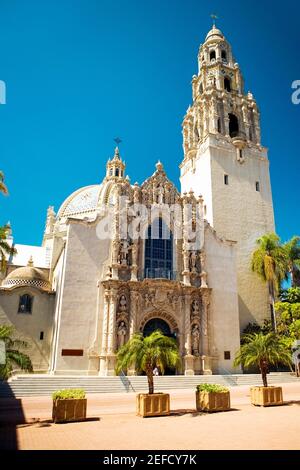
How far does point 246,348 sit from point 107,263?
1537 centimetres

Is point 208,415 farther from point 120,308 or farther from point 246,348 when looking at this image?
point 120,308

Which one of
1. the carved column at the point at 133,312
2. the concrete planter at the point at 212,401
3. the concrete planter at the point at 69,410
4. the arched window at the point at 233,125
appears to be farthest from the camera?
the arched window at the point at 233,125

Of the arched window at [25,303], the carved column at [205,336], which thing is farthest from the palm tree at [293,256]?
the arched window at [25,303]

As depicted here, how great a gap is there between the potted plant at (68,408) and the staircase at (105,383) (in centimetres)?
876

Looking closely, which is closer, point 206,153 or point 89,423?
point 89,423

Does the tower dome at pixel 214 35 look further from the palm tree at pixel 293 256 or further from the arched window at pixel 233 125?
the palm tree at pixel 293 256

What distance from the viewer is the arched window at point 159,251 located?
3124 centimetres

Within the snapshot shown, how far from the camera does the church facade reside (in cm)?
2789

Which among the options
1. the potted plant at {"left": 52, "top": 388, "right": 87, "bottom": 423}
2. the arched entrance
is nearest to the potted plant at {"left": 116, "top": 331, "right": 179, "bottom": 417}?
the potted plant at {"left": 52, "top": 388, "right": 87, "bottom": 423}

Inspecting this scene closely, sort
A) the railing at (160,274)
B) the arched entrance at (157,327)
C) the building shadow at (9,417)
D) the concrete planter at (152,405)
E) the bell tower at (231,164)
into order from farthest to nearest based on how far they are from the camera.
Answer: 1. the bell tower at (231,164)
2. the railing at (160,274)
3. the arched entrance at (157,327)
4. the concrete planter at (152,405)
5. the building shadow at (9,417)

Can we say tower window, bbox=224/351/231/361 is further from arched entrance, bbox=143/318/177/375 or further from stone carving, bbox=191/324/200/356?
arched entrance, bbox=143/318/177/375

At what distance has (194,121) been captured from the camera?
151 ft
